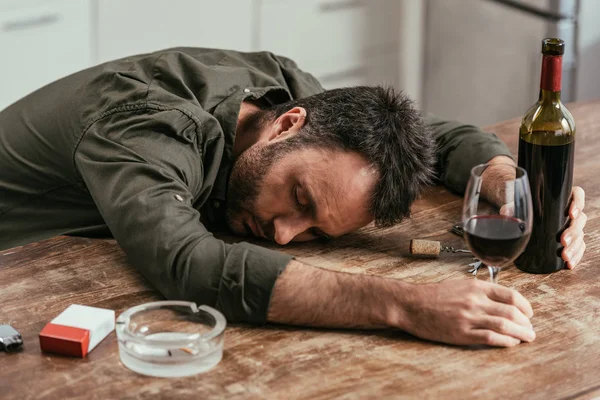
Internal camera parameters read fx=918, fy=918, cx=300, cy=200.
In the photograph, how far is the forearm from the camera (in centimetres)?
146

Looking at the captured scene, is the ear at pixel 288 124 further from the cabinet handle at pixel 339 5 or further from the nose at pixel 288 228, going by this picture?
the cabinet handle at pixel 339 5

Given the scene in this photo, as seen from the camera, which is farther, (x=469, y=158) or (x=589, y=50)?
(x=589, y=50)

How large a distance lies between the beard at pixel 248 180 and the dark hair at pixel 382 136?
60 mm

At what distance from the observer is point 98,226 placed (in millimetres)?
1860

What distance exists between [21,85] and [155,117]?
1734 mm

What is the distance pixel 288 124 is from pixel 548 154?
1.95 feet

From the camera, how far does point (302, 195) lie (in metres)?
1.79

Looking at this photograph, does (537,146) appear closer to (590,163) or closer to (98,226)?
(590,163)

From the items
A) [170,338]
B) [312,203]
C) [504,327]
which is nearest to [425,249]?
[312,203]

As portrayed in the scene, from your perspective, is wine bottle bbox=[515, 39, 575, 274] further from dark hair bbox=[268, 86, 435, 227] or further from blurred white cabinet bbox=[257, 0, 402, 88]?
blurred white cabinet bbox=[257, 0, 402, 88]

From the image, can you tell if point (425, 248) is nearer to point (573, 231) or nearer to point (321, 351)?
point (573, 231)

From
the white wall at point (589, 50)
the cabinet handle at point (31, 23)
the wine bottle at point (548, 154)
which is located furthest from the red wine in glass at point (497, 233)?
the white wall at point (589, 50)

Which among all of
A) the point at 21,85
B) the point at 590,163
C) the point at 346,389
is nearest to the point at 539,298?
the point at 346,389

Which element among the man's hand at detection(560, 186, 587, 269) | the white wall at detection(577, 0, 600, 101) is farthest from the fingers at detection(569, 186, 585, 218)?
the white wall at detection(577, 0, 600, 101)
